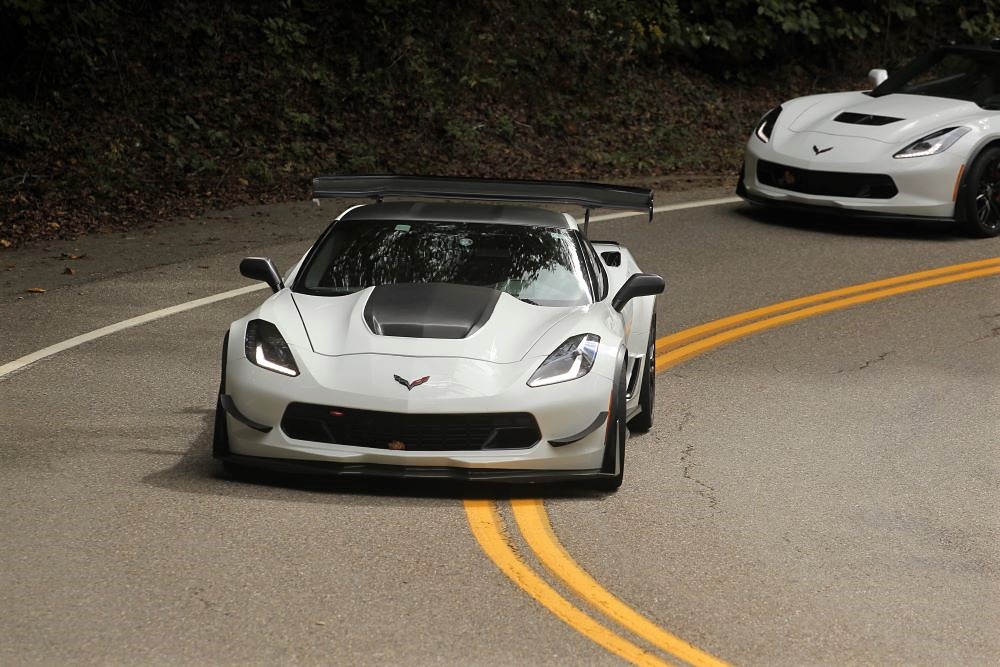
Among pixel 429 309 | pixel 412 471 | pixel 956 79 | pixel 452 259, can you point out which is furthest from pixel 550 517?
pixel 956 79

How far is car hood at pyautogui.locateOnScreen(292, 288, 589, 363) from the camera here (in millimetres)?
7160

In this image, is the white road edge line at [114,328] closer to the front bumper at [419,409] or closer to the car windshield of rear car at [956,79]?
the front bumper at [419,409]

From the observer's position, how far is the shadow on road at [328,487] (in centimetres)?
715

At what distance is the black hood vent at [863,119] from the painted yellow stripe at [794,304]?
5.60 feet

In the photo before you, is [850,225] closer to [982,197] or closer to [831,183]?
[831,183]

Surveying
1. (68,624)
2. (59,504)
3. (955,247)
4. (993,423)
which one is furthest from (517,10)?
(68,624)

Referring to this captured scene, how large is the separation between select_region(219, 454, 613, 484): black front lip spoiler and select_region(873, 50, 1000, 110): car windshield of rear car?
9291 millimetres

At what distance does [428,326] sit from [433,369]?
0.32 m

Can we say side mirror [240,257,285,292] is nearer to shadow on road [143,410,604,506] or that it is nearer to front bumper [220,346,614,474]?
front bumper [220,346,614,474]

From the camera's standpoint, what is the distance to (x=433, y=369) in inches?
277

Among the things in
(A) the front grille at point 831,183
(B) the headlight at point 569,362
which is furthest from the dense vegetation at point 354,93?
(B) the headlight at point 569,362

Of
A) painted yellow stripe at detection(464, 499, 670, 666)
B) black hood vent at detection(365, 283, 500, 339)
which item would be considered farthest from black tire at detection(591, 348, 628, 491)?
black hood vent at detection(365, 283, 500, 339)

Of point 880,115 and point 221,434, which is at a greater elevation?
point 221,434

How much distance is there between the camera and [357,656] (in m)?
5.26
